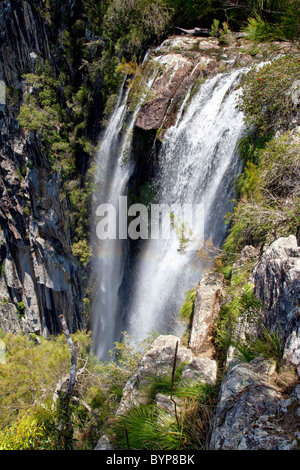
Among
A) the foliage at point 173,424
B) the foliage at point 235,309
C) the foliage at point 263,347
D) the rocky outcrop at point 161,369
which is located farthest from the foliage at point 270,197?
the foliage at point 173,424

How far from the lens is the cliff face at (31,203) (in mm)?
13102

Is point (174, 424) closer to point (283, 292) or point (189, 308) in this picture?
point (283, 292)

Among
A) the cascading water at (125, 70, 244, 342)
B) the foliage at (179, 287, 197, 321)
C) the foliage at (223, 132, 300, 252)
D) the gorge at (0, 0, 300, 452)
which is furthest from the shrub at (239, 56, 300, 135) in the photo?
the foliage at (179, 287, 197, 321)

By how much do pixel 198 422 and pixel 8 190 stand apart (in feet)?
52.2

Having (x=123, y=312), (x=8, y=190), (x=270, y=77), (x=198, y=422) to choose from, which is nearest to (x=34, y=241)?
(x=8, y=190)

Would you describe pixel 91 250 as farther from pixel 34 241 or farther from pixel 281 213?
pixel 281 213

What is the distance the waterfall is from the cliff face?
4584 mm

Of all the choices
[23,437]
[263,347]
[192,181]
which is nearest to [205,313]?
[263,347]

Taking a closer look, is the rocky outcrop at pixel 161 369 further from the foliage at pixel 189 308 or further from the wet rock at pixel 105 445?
the foliage at pixel 189 308

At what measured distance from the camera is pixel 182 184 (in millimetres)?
7066

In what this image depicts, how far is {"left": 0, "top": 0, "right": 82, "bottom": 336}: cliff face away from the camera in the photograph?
1310cm

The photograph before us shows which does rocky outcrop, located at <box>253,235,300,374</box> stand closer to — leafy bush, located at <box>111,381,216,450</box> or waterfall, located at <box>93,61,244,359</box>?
leafy bush, located at <box>111,381,216,450</box>

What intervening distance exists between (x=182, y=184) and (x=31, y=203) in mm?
9957

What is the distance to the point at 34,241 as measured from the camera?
49.6 ft
